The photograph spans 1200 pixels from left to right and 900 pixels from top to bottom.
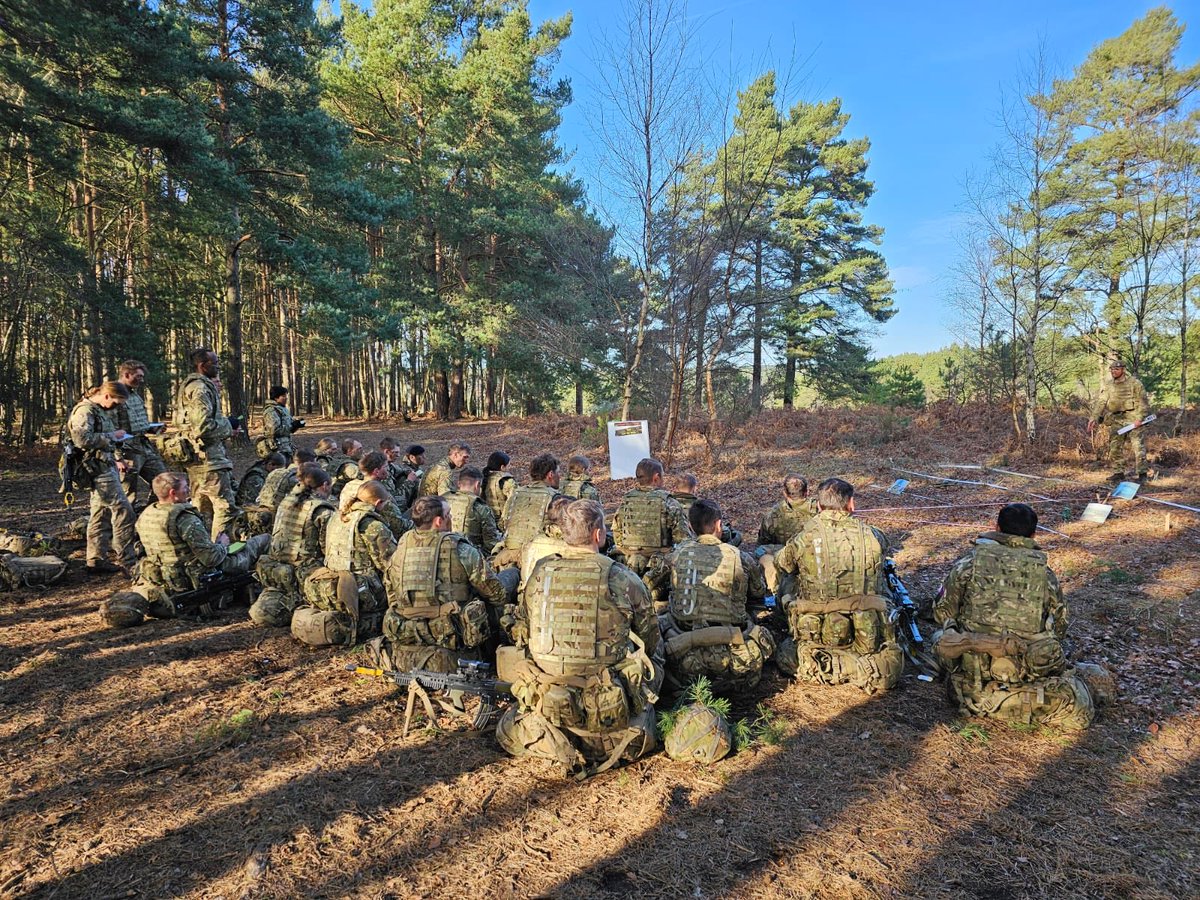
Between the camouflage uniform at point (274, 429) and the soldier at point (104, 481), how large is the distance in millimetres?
1871

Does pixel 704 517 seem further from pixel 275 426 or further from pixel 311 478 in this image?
pixel 275 426

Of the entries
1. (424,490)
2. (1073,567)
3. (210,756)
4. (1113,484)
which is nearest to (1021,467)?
(1113,484)

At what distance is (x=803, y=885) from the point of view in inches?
114

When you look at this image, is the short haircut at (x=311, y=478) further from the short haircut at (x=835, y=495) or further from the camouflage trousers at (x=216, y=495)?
the short haircut at (x=835, y=495)

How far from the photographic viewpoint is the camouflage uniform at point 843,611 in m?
4.82

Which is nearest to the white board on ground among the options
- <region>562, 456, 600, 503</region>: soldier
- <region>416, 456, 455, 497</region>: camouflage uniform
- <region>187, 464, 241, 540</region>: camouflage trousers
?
<region>416, 456, 455, 497</region>: camouflage uniform

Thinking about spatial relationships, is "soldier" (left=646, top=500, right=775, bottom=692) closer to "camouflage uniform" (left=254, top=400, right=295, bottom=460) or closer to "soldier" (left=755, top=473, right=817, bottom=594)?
"soldier" (left=755, top=473, right=817, bottom=594)

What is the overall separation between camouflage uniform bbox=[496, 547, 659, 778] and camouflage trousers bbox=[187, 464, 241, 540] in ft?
19.9

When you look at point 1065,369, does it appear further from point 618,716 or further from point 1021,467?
point 618,716

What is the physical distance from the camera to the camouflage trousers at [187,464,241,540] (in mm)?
8039

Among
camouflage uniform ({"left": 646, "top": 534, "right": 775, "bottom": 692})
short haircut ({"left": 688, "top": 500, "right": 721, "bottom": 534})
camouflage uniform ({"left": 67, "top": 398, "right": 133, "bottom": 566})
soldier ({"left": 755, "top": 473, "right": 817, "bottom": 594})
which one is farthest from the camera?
camouflage uniform ({"left": 67, "top": 398, "right": 133, "bottom": 566})

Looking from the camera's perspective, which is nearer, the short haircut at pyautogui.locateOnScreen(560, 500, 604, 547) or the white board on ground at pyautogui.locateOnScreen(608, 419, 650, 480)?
the short haircut at pyautogui.locateOnScreen(560, 500, 604, 547)

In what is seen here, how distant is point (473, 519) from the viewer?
677cm

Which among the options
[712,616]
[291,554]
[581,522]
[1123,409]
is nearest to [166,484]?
[291,554]
